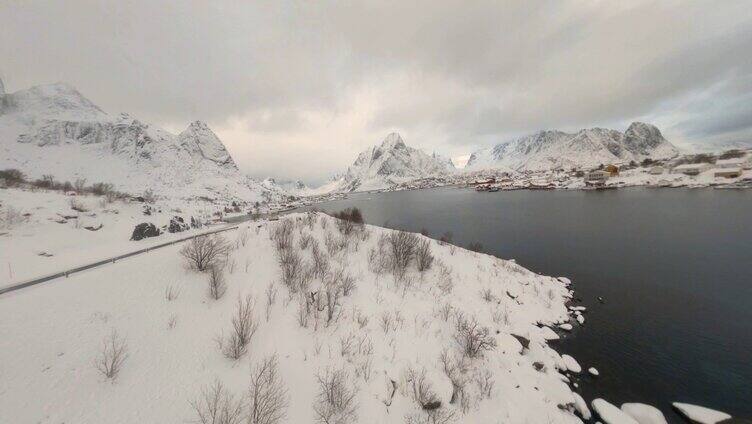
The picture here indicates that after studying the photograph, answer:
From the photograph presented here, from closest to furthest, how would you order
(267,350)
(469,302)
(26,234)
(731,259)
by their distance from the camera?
1. (267,350)
2. (469,302)
3. (26,234)
4. (731,259)

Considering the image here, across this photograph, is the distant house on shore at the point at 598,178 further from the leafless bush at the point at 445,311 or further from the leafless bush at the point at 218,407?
the leafless bush at the point at 218,407

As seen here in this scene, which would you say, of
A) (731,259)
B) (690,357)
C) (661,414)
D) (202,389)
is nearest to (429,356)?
(202,389)

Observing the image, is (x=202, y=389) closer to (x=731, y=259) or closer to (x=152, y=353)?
(x=152, y=353)

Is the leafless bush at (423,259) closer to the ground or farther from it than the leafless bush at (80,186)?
closer to the ground

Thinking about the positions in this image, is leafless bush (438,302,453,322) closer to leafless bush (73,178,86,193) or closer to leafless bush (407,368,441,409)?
leafless bush (407,368,441,409)

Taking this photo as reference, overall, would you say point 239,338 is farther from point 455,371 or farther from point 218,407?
point 455,371

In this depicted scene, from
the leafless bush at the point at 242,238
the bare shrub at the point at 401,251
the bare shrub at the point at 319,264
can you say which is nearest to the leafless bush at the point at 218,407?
the bare shrub at the point at 319,264
